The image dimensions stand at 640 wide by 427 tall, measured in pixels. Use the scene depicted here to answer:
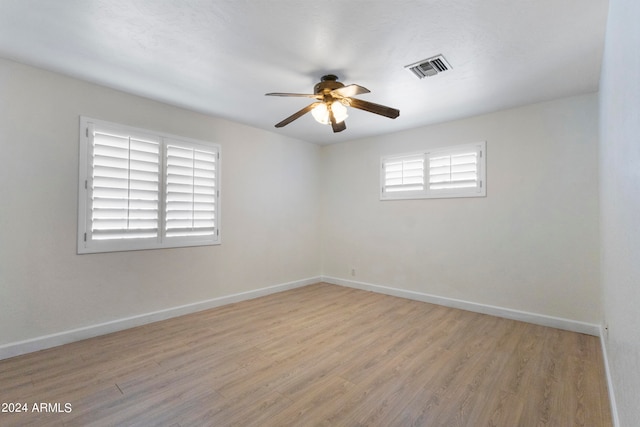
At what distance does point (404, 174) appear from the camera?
457 centimetres

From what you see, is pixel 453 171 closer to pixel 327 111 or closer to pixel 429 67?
pixel 429 67

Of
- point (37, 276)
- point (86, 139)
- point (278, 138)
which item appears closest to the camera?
point (37, 276)

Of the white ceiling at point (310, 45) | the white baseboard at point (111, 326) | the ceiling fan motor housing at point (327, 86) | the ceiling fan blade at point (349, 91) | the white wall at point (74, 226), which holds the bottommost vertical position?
the white baseboard at point (111, 326)

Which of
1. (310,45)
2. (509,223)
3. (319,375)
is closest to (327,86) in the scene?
(310,45)

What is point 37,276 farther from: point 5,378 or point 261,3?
point 261,3

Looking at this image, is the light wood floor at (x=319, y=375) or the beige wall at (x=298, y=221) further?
the beige wall at (x=298, y=221)

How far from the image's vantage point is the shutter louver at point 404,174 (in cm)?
441

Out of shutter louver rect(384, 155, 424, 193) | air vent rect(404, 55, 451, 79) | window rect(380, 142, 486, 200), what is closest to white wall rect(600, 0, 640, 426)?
air vent rect(404, 55, 451, 79)

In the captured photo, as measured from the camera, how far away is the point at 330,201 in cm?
557

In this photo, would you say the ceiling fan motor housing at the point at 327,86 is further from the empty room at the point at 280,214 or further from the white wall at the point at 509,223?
the white wall at the point at 509,223

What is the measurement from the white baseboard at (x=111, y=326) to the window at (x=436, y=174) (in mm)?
2720

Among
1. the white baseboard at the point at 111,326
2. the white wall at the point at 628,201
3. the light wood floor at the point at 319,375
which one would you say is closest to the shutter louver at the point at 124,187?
the white baseboard at the point at 111,326

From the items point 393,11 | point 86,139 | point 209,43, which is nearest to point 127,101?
point 86,139

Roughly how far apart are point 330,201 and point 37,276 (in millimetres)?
4124
